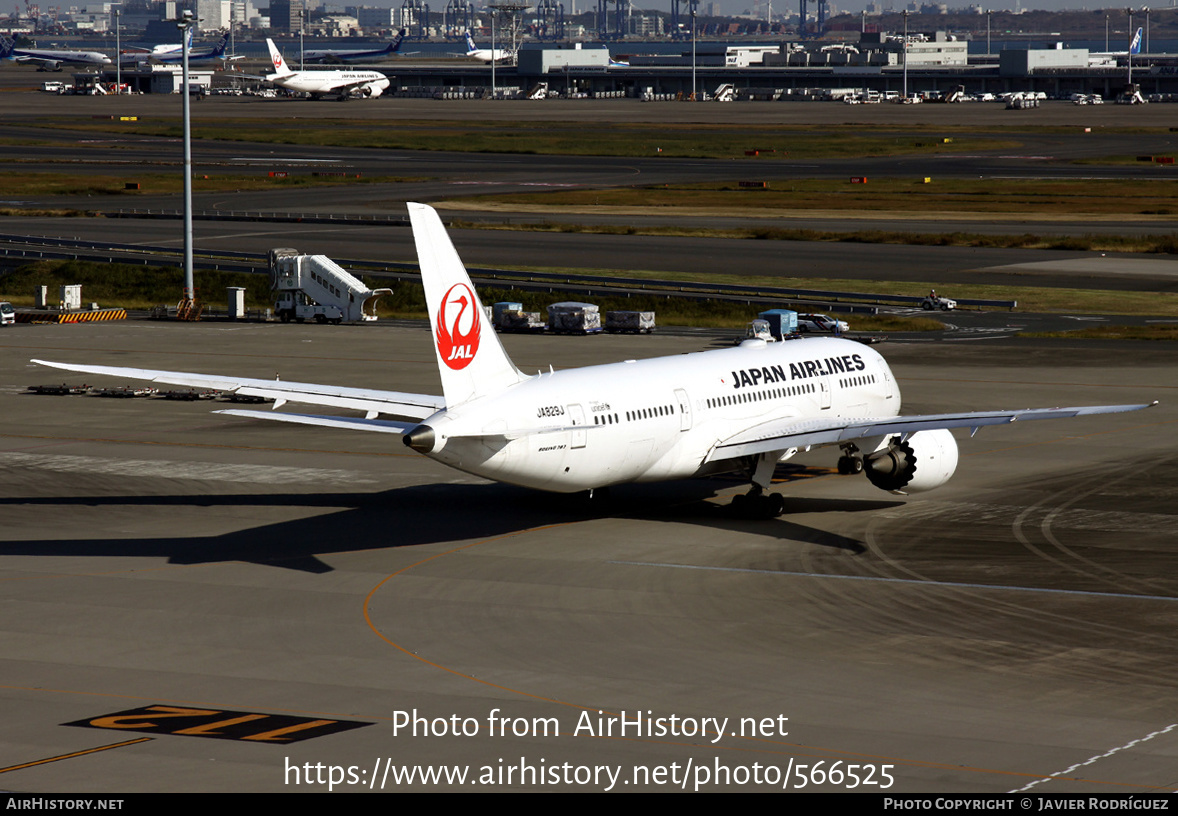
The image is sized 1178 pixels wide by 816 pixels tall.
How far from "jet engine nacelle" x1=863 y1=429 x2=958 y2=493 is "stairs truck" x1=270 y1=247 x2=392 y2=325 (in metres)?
51.8

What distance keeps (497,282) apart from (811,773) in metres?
76.7

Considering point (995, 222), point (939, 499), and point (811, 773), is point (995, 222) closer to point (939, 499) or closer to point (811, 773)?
point (939, 499)

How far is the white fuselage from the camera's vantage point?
1457 inches

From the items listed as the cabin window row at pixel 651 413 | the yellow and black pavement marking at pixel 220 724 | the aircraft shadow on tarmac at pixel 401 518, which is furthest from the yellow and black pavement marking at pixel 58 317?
the yellow and black pavement marking at pixel 220 724

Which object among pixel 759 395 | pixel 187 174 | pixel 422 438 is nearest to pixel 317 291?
pixel 187 174

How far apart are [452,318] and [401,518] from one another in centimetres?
1026

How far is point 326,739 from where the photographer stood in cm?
2533

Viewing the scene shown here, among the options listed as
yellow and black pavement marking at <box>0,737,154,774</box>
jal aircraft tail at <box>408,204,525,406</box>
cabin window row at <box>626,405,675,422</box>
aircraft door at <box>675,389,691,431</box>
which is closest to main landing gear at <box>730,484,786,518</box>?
aircraft door at <box>675,389,691,431</box>

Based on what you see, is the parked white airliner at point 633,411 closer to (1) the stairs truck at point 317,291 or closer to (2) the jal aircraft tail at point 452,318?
(2) the jal aircraft tail at point 452,318

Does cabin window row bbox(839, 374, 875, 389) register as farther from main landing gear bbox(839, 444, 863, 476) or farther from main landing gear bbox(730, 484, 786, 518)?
main landing gear bbox(730, 484, 786, 518)

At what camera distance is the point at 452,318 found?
3672 centimetres

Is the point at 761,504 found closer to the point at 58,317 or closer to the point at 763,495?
the point at 763,495
